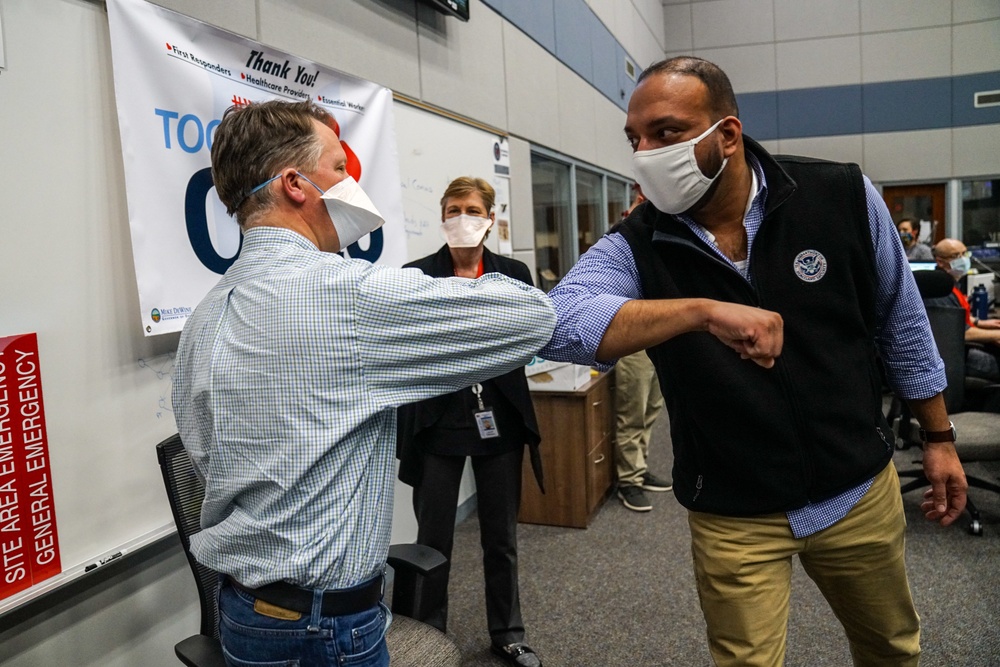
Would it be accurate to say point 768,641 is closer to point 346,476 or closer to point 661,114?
point 346,476

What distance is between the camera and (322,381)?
91cm

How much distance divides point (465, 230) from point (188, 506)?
134 cm

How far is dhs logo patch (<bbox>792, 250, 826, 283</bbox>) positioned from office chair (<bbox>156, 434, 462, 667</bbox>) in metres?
0.97

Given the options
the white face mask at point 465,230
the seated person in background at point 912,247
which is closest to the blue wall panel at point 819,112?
the seated person in background at point 912,247

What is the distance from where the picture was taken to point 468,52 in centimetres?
350

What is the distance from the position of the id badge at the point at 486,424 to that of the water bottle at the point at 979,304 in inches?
192

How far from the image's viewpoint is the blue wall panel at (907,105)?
9.15m

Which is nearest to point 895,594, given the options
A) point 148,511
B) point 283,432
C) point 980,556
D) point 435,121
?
point 283,432

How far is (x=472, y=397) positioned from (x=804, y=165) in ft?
3.92

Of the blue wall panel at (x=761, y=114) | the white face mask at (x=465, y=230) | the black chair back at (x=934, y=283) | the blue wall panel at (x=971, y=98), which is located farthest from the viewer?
the blue wall panel at (x=761, y=114)

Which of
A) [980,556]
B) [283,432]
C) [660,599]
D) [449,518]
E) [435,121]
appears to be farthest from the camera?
[435,121]

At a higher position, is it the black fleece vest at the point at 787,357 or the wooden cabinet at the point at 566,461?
the black fleece vest at the point at 787,357

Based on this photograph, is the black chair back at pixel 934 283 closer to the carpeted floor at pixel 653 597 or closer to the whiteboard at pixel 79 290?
the carpeted floor at pixel 653 597

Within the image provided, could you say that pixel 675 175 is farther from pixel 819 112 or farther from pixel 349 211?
pixel 819 112
